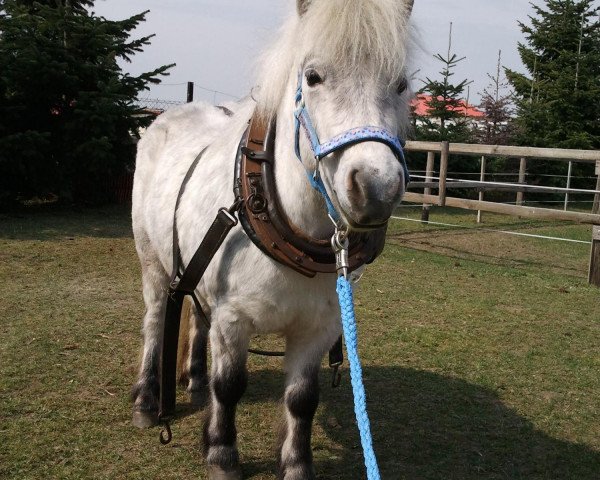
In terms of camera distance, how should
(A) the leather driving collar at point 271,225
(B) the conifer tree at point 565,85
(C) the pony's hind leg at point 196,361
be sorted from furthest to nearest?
(B) the conifer tree at point 565,85 < (C) the pony's hind leg at point 196,361 < (A) the leather driving collar at point 271,225

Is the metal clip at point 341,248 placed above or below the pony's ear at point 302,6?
below

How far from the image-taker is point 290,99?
222cm

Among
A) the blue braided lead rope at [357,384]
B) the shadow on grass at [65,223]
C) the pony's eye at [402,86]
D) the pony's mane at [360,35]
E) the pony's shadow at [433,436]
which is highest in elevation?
the pony's mane at [360,35]

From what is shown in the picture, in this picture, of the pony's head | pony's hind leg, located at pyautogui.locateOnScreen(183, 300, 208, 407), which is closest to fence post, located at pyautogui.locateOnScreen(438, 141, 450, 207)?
pony's hind leg, located at pyautogui.locateOnScreen(183, 300, 208, 407)

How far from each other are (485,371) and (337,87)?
306cm

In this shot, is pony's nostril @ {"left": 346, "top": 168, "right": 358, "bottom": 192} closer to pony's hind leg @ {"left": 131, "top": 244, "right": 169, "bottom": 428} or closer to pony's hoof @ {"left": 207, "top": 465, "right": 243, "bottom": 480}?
pony's hoof @ {"left": 207, "top": 465, "right": 243, "bottom": 480}

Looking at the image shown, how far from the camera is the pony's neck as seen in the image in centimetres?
220

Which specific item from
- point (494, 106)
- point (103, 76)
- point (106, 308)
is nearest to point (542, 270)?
point (106, 308)

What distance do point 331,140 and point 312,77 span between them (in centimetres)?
26

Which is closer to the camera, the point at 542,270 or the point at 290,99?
the point at 290,99

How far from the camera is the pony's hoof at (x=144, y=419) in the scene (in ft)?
11.0

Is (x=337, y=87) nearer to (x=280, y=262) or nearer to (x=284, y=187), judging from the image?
(x=284, y=187)

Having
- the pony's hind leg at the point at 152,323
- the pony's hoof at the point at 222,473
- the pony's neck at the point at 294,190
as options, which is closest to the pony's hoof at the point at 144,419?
the pony's hind leg at the point at 152,323

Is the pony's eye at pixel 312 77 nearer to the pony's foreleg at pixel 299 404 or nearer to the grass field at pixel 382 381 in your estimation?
the pony's foreleg at pixel 299 404
